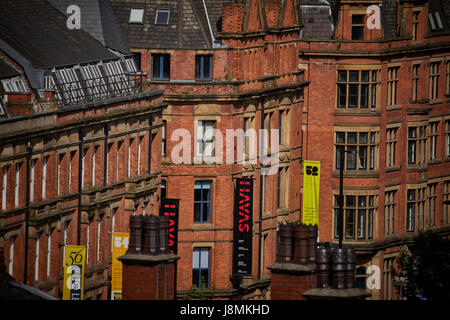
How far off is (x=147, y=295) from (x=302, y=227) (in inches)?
180

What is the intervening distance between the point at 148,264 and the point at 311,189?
183 ft

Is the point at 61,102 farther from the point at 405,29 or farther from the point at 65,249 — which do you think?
the point at 405,29

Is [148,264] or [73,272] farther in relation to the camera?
[73,272]

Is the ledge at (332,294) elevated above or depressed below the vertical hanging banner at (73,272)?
below

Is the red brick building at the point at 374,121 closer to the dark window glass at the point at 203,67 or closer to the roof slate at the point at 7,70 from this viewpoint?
the dark window glass at the point at 203,67

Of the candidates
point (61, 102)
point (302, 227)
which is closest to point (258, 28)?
point (61, 102)

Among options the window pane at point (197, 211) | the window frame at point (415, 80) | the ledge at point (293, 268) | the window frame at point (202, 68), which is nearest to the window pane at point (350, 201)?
the window frame at point (415, 80)

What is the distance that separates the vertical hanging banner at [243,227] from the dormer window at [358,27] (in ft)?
53.0

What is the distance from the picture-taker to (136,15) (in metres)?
99.2

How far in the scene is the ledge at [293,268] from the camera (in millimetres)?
51156

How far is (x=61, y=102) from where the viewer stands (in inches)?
3187

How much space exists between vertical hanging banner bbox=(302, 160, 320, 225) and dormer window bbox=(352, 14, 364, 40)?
8.40 meters

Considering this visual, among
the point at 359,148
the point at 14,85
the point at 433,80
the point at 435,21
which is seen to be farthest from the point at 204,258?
the point at 435,21

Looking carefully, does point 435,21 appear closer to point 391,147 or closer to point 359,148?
point 391,147
